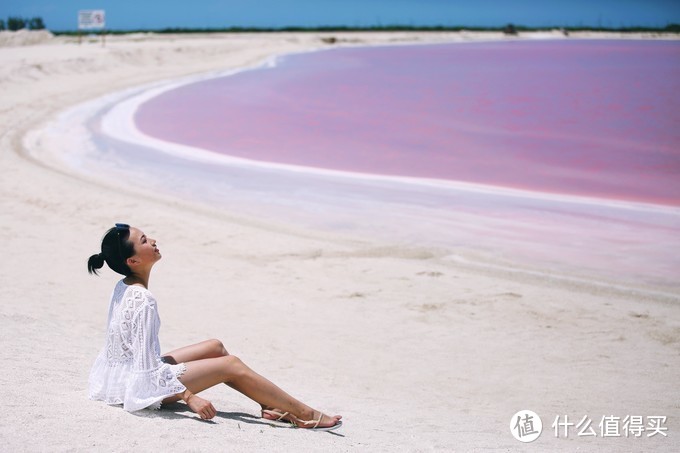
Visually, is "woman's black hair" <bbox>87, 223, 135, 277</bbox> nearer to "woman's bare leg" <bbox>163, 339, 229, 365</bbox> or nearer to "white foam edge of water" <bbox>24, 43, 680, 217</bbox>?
"woman's bare leg" <bbox>163, 339, 229, 365</bbox>

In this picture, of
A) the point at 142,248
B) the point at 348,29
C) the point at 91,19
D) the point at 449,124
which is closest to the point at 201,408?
the point at 142,248

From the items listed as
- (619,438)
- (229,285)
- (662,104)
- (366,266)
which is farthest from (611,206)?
(662,104)

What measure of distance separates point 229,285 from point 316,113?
17.1 meters

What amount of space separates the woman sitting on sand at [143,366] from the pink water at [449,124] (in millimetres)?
10825

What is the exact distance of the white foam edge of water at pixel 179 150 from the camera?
13.6m

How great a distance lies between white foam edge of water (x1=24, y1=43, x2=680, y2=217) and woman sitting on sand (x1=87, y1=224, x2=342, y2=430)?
31.4 feet

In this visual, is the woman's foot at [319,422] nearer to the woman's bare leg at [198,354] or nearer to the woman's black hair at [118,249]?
the woman's bare leg at [198,354]

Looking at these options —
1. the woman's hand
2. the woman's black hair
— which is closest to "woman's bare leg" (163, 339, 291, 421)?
the woman's hand

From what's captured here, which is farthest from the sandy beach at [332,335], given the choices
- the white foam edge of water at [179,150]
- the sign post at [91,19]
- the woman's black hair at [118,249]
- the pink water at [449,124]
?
the sign post at [91,19]

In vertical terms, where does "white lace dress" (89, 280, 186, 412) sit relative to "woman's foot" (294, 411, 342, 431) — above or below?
above

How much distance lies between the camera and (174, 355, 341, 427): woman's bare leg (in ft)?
14.7

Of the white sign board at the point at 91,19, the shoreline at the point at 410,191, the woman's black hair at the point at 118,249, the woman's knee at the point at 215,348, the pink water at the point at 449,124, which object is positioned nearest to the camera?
the woman's black hair at the point at 118,249

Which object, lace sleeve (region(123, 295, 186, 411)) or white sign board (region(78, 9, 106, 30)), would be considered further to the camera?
white sign board (region(78, 9, 106, 30))

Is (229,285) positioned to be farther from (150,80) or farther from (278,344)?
(150,80)
